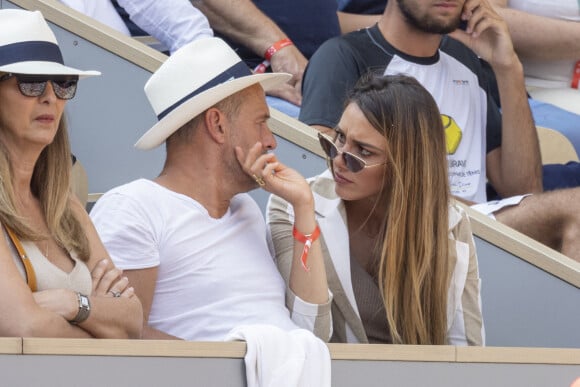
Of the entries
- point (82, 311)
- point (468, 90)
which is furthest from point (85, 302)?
point (468, 90)

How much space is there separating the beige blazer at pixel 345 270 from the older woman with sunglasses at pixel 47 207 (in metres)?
0.63

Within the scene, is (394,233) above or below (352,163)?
below

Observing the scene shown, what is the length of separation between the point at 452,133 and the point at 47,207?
228cm

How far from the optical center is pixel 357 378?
10.0ft

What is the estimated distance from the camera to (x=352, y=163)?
3.79 meters

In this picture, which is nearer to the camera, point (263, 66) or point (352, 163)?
point (352, 163)

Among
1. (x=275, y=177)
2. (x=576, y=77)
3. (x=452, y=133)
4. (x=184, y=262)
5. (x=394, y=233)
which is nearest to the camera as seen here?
(x=184, y=262)

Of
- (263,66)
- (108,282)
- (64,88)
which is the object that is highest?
(64,88)

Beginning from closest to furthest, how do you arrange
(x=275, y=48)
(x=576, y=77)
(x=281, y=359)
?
(x=281, y=359) < (x=275, y=48) < (x=576, y=77)

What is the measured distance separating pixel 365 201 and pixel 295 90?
1.43 m

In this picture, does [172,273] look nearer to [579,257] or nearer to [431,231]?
[431,231]

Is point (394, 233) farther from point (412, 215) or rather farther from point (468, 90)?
point (468, 90)

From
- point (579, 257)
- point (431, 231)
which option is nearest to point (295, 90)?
point (579, 257)

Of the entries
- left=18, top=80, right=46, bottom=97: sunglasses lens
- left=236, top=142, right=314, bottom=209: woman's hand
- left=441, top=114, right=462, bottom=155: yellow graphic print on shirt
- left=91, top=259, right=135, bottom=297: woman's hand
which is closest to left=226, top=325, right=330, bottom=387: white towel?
left=91, top=259, right=135, bottom=297: woman's hand
